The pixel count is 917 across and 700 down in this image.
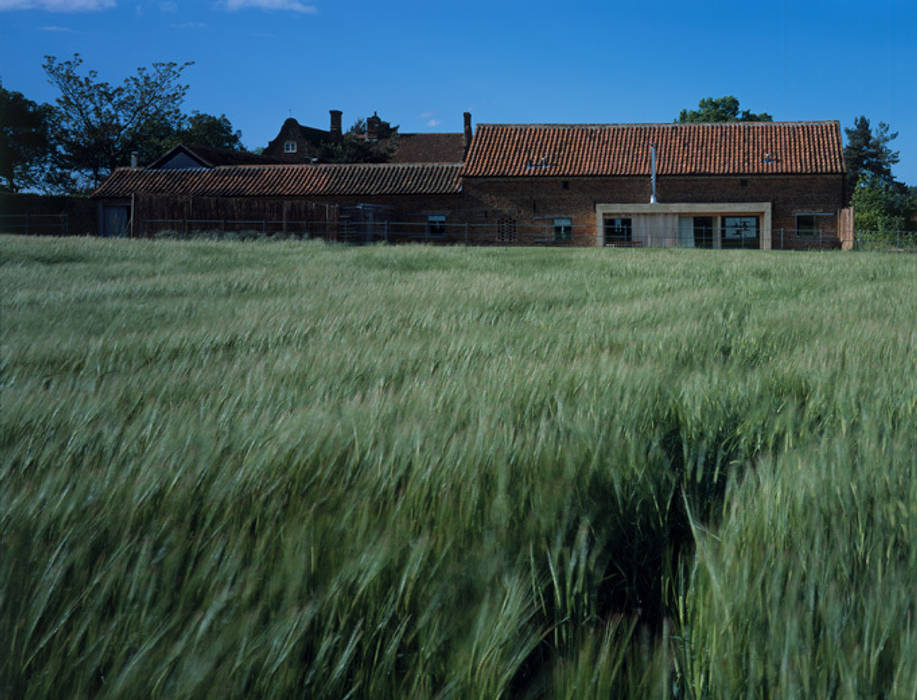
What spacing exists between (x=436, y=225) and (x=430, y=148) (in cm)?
2038

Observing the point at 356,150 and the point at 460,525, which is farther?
the point at 356,150

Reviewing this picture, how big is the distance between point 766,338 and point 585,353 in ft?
3.74

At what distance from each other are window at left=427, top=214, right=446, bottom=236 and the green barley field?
31957 millimetres

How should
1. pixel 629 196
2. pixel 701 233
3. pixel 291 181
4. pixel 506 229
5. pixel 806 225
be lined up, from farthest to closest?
pixel 291 181 < pixel 506 229 < pixel 629 196 < pixel 701 233 < pixel 806 225

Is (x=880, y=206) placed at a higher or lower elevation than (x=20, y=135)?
lower

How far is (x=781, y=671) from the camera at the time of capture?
2.53 feet

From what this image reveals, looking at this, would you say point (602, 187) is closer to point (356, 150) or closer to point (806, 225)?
point (806, 225)

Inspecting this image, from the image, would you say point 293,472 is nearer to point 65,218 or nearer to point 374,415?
point 374,415

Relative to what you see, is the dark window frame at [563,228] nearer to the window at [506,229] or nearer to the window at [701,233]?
the window at [506,229]

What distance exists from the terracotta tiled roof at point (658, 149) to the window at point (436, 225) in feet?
8.34

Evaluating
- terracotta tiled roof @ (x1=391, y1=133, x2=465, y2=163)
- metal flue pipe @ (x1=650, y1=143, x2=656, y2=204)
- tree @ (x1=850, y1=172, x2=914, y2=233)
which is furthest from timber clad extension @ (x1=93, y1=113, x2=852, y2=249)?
tree @ (x1=850, y1=172, x2=914, y2=233)

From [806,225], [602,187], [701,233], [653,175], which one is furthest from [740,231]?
[602,187]

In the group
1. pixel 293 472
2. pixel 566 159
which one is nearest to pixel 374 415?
pixel 293 472

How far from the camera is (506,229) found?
34156 mm
